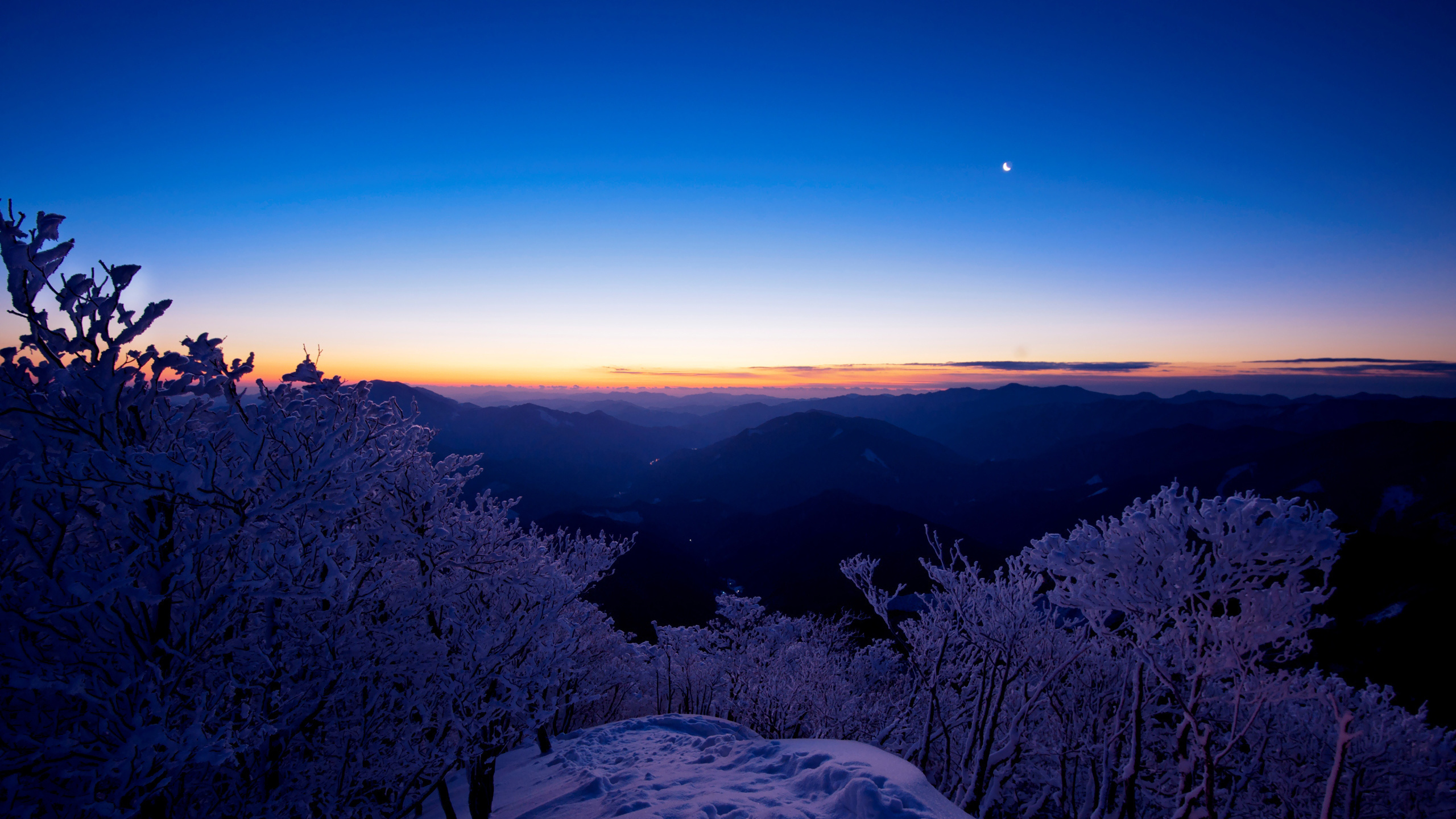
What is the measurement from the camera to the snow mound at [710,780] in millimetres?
8586

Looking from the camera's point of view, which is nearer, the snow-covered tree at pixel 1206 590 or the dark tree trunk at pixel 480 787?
the dark tree trunk at pixel 480 787

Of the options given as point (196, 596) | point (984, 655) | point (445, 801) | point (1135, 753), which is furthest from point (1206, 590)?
point (196, 596)

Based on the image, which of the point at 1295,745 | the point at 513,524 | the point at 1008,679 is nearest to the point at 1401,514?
the point at 1295,745

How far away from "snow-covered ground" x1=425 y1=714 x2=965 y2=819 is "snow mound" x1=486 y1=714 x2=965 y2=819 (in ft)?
0.09

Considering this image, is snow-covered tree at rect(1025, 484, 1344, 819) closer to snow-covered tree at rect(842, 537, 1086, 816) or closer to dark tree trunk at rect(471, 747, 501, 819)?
snow-covered tree at rect(842, 537, 1086, 816)

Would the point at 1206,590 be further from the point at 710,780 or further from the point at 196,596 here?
the point at 196,596

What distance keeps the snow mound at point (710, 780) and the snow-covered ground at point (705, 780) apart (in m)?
0.03

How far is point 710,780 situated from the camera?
11.2 m

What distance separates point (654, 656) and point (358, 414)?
36195 millimetres

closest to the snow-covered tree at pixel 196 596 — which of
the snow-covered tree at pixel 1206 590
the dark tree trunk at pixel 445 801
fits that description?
the dark tree trunk at pixel 445 801

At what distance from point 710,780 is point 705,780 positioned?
0.14 metres

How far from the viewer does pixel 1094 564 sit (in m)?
11.8

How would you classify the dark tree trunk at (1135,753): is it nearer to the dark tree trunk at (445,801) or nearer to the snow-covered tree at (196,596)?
the snow-covered tree at (196,596)

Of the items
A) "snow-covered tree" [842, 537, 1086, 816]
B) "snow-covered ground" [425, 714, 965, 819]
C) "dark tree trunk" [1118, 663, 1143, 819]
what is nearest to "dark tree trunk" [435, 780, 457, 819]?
"snow-covered ground" [425, 714, 965, 819]
